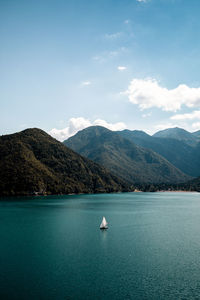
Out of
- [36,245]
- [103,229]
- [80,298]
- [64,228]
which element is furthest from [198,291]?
[64,228]

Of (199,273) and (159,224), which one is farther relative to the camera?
(159,224)

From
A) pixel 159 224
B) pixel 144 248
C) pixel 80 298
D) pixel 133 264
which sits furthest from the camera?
pixel 159 224

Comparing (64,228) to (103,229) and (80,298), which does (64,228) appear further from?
(80,298)

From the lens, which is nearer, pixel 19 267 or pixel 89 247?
pixel 19 267

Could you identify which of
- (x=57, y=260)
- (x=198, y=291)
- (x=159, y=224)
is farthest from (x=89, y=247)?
(x=159, y=224)

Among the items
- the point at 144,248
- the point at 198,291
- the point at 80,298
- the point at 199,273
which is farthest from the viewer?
the point at 144,248

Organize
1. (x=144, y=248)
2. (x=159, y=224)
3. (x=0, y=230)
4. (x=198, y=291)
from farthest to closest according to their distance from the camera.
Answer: (x=159, y=224) → (x=0, y=230) → (x=144, y=248) → (x=198, y=291)

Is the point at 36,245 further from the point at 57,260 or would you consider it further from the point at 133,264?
the point at 133,264

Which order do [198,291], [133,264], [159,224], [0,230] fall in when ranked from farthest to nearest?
[159,224]
[0,230]
[133,264]
[198,291]

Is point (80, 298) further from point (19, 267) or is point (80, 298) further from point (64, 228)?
point (64, 228)
